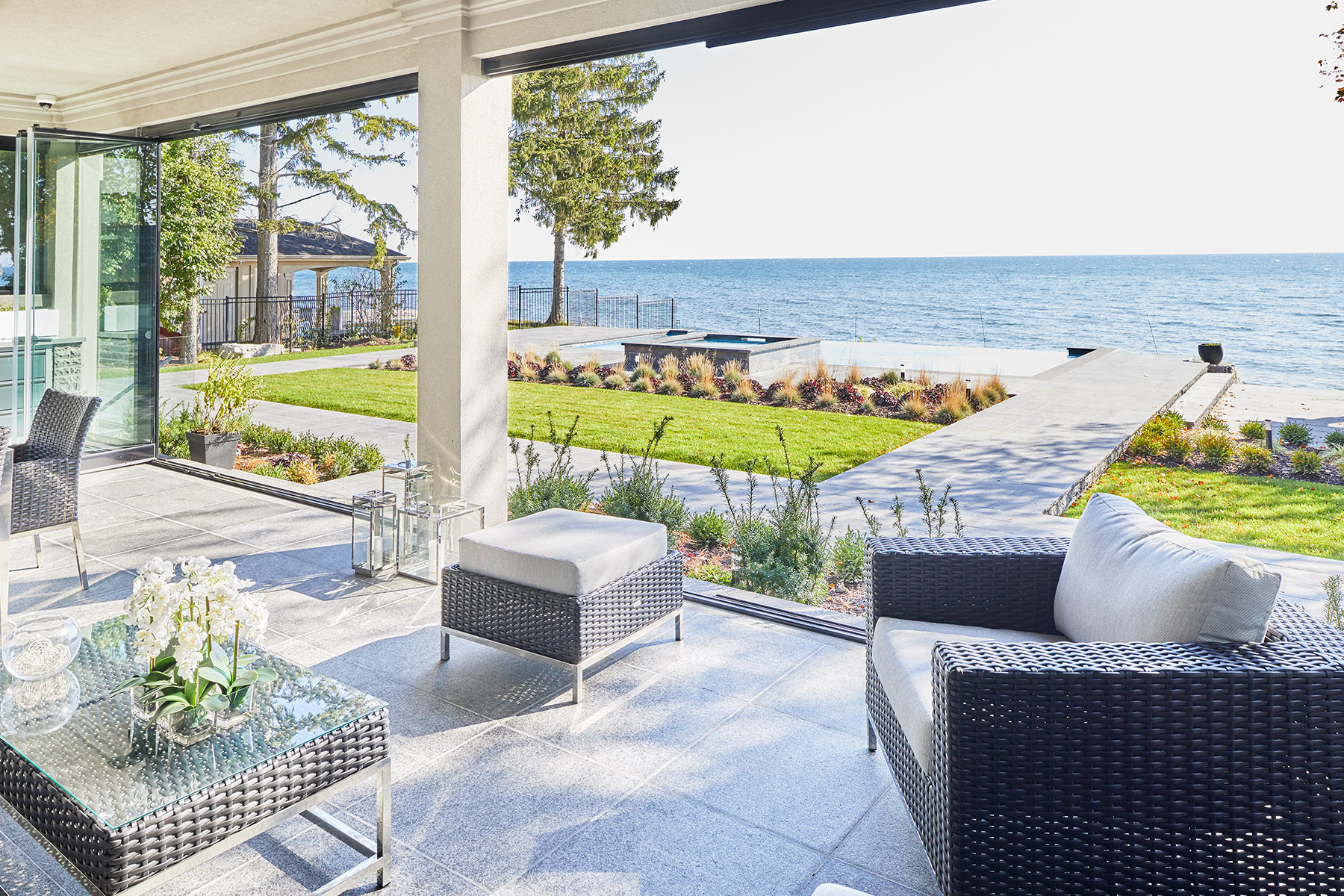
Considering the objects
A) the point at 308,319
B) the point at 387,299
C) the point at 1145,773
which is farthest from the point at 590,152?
the point at 1145,773

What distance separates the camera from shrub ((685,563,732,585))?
4516 millimetres

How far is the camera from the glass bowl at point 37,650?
2014 millimetres

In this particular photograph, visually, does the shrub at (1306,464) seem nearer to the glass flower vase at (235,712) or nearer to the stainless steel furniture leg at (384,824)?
the stainless steel furniture leg at (384,824)

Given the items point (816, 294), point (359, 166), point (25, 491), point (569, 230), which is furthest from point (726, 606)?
point (816, 294)

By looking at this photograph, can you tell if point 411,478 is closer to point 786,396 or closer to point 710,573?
point 710,573

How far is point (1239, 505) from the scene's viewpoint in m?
6.66

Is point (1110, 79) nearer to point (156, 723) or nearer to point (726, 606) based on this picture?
point (726, 606)

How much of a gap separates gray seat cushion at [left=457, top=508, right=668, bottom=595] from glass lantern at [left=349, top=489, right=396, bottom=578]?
1083mm

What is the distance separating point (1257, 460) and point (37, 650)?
841cm

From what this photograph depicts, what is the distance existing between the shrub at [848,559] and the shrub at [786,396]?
21.5 ft

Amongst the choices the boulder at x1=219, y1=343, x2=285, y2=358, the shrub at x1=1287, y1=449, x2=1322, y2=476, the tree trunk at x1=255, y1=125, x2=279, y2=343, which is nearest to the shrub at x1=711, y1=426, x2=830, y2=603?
the shrub at x1=1287, y1=449, x2=1322, y2=476

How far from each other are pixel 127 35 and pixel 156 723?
16.1 ft

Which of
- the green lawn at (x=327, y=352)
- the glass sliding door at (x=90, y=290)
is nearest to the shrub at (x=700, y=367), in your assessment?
the green lawn at (x=327, y=352)

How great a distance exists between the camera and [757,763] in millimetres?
2639
